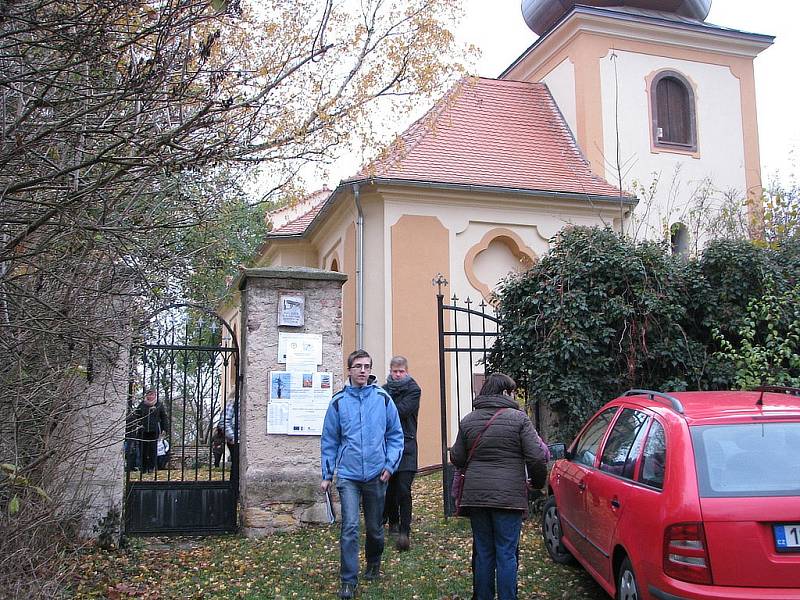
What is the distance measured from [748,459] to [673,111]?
1688 cm

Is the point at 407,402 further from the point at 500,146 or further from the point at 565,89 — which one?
the point at 565,89

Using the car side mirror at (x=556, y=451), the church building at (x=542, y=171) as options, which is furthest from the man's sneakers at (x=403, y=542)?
the church building at (x=542, y=171)

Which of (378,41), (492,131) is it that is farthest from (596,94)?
(378,41)

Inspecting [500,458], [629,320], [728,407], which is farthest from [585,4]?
[728,407]

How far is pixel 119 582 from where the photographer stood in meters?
6.95

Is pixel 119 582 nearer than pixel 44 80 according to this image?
No

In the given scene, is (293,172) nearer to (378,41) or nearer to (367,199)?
(378,41)

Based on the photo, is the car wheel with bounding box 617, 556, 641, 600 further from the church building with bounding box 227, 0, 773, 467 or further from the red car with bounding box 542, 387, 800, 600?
the church building with bounding box 227, 0, 773, 467

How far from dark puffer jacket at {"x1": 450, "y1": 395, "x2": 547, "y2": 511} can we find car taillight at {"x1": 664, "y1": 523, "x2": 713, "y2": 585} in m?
1.38

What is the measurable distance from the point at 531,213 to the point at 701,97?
6059 millimetres

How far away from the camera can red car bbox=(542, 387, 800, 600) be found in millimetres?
4250

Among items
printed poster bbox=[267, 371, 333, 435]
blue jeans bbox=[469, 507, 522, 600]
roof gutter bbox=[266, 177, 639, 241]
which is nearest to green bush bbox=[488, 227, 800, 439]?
printed poster bbox=[267, 371, 333, 435]

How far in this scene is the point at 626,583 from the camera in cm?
500

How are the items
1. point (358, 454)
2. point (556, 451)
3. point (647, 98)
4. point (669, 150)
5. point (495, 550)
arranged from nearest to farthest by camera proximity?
1. point (495, 550)
2. point (358, 454)
3. point (556, 451)
4. point (669, 150)
5. point (647, 98)
